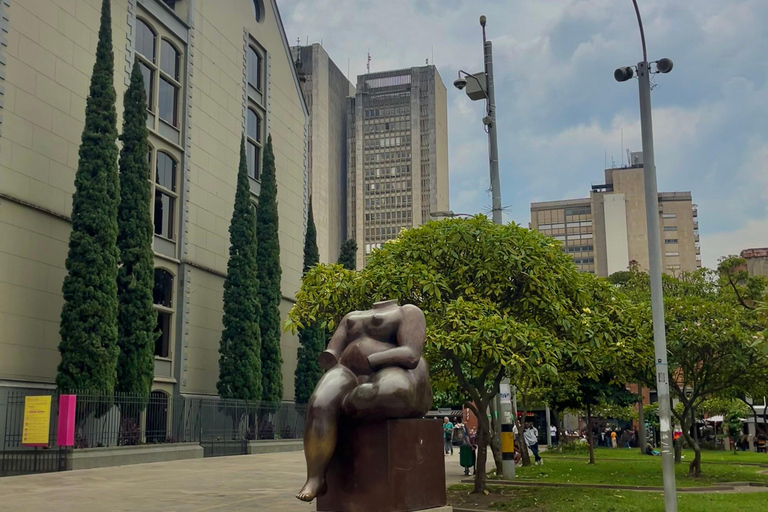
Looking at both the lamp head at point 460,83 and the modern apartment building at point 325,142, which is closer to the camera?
the lamp head at point 460,83

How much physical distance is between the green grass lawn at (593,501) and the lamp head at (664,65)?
24.4 feet

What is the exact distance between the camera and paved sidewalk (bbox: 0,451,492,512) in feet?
45.3

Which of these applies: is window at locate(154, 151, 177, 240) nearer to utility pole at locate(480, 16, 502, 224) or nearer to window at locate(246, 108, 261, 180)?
window at locate(246, 108, 261, 180)

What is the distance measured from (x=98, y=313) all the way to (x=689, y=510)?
17597 millimetres

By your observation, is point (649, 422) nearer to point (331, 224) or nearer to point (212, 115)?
point (212, 115)

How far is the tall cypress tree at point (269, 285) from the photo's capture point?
3559 centimetres

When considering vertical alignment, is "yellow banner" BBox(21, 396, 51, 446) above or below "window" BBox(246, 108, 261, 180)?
below

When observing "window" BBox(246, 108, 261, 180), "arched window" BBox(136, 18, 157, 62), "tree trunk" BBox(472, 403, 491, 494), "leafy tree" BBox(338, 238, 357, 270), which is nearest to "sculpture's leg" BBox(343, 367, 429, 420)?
"tree trunk" BBox(472, 403, 491, 494)

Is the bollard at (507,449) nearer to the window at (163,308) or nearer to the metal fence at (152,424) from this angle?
the metal fence at (152,424)

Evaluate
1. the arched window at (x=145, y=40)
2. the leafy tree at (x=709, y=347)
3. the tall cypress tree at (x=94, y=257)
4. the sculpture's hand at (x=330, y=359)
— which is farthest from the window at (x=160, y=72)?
the sculpture's hand at (x=330, y=359)

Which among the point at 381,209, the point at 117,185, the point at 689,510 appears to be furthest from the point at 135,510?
the point at 381,209

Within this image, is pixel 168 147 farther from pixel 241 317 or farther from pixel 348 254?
pixel 348 254

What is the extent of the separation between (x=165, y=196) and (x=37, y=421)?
13.3 metres

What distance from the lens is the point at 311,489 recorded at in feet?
29.1
